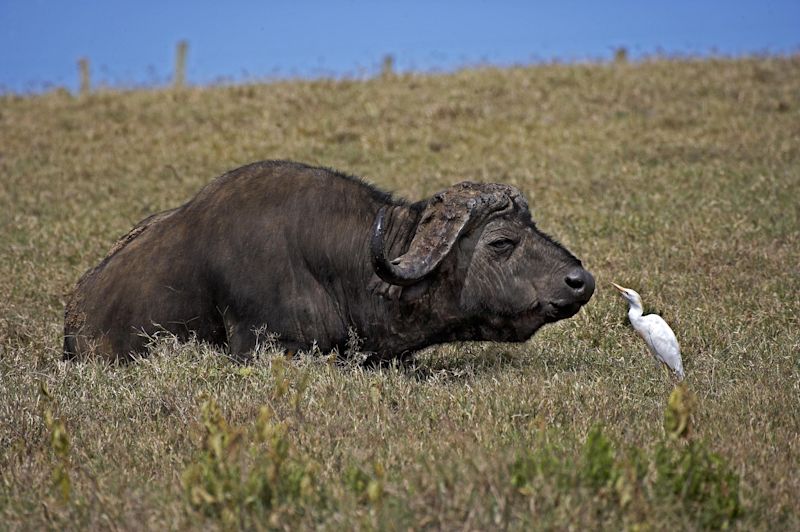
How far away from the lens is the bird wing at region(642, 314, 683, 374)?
6.51m

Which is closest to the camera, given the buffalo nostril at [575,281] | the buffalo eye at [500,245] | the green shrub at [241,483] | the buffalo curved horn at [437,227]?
the green shrub at [241,483]

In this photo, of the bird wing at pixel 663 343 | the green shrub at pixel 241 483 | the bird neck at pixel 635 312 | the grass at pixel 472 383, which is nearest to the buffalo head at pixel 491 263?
the grass at pixel 472 383

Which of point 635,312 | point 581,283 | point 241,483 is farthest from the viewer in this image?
point 635,312

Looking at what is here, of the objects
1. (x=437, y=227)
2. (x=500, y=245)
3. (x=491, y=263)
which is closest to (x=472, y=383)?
(x=491, y=263)

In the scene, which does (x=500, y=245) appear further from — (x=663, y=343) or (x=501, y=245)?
(x=663, y=343)

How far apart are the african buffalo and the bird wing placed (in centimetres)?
63

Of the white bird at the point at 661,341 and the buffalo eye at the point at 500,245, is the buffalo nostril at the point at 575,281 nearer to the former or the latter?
the buffalo eye at the point at 500,245

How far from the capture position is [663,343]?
6.59 meters

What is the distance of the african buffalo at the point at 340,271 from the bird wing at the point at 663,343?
63 centimetres

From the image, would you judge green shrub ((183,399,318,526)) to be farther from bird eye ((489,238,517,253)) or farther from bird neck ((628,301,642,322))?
bird neck ((628,301,642,322))

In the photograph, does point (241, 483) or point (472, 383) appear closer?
point (241, 483)

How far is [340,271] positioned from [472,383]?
3.84 feet

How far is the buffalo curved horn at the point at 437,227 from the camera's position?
20.4 feet

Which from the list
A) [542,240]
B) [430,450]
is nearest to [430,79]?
[542,240]
